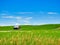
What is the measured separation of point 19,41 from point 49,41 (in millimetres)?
1701

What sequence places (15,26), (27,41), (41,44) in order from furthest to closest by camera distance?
1. (15,26)
2. (27,41)
3. (41,44)

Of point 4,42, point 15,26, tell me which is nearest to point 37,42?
point 4,42

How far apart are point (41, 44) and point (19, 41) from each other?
1.33 meters

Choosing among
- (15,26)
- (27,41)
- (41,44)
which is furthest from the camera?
(15,26)

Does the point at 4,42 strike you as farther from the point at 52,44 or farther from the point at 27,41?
the point at 52,44

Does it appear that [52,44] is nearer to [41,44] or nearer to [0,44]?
[41,44]

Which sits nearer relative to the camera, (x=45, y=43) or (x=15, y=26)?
(x=45, y=43)

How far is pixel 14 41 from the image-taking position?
10875 mm

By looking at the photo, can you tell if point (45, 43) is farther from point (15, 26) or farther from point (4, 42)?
point (15, 26)

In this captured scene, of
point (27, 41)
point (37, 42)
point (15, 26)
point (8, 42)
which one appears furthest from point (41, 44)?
point (15, 26)

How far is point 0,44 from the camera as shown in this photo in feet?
34.7

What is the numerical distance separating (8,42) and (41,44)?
1.87m

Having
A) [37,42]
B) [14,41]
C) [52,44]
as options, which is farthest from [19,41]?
[52,44]

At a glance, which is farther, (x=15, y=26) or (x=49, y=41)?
(x=15, y=26)
